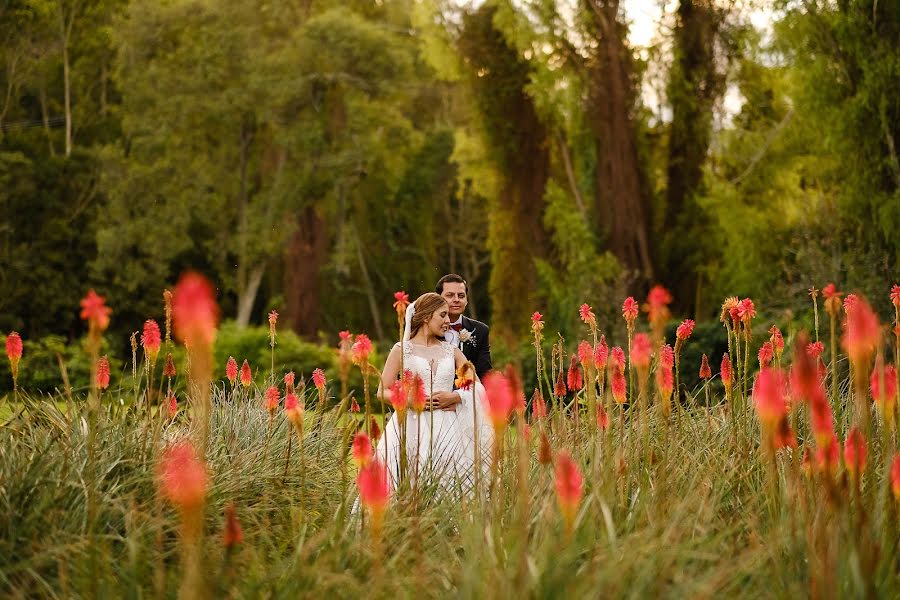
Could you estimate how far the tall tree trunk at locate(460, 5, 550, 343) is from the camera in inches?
829

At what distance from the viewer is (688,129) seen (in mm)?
19438

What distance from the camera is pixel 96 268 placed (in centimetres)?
2498

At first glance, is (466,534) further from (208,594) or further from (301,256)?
(301,256)

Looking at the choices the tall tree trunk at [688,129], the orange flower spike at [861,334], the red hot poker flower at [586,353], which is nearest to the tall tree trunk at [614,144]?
the tall tree trunk at [688,129]

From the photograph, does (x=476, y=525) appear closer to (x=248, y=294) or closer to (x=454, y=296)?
A: (x=454, y=296)

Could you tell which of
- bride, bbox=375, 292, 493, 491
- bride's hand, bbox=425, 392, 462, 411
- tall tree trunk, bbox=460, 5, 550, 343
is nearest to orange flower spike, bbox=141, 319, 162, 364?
bride, bbox=375, 292, 493, 491

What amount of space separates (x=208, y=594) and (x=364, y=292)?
34214mm

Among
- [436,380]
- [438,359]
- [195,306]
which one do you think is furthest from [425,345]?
[195,306]

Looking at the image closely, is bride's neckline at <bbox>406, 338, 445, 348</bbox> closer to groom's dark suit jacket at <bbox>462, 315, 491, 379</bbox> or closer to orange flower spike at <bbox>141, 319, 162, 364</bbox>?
groom's dark suit jacket at <bbox>462, 315, 491, 379</bbox>

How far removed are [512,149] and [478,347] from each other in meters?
14.2

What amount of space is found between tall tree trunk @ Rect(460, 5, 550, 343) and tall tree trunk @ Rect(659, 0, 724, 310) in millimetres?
2674

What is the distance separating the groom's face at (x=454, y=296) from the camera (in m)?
7.10

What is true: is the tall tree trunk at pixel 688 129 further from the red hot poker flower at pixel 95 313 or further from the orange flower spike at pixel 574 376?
the red hot poker flower at pixel 95 313

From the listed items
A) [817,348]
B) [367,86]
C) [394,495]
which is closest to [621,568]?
[394,495]
